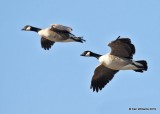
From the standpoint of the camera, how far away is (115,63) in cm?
1983

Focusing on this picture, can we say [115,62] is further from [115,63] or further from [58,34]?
[58,34]

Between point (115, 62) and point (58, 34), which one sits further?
point (58, 34)

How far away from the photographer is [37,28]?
2441 cm

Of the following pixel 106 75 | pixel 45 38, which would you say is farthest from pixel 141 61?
pixel 45 38

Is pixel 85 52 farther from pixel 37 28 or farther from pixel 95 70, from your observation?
pixel 37 28

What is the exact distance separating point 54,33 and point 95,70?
2717 mm

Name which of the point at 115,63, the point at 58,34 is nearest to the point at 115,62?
the point at 115,63

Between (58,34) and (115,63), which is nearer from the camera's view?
(115,63)

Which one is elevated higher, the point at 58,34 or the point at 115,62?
the point at 58,34

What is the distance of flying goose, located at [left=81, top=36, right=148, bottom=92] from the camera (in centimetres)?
1898

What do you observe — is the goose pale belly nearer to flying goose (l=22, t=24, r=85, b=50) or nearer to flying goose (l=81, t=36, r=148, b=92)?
flying goose (l=81, t=36, r=148, b=92)

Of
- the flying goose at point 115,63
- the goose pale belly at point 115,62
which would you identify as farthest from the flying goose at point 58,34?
the goose pale belly at point 115,62

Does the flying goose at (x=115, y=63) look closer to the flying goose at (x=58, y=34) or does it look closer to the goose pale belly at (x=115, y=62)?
the goose pale belly at (x=115, y=62)

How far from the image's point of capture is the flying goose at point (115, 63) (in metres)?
19.0
